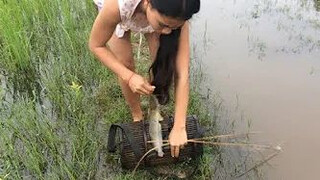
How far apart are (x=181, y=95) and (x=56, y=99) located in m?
1.15

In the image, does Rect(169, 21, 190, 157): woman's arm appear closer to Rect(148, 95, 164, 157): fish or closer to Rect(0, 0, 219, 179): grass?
Rect(148, 95, 164, 157): fish

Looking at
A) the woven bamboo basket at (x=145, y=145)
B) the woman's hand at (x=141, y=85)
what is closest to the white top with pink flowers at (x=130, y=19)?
the woman's hand at (x=141, y=85)

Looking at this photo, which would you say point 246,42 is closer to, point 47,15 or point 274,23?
point 274,23

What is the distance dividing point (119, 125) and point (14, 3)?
2156 millimetres

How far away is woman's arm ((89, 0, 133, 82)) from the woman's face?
0.25 metres

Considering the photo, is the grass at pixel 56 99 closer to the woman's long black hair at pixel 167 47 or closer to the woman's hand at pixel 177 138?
the woman's hand at pixel 177 138

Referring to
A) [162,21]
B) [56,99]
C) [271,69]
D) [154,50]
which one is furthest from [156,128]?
[271,69]

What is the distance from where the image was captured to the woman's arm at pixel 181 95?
2.11 m

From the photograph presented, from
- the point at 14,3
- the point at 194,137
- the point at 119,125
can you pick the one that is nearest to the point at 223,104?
the point at 194,137

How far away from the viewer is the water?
2783mm

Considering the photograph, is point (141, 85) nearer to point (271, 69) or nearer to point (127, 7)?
point (127, 7)

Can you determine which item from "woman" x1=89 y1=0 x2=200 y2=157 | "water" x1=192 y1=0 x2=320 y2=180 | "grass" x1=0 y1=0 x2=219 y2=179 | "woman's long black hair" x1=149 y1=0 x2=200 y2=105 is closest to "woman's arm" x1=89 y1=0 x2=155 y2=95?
"woman" x1=89 y1=0 x2=200 y2=157

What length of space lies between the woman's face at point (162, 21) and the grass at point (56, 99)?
3.01ft

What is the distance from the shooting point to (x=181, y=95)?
7.09ft
